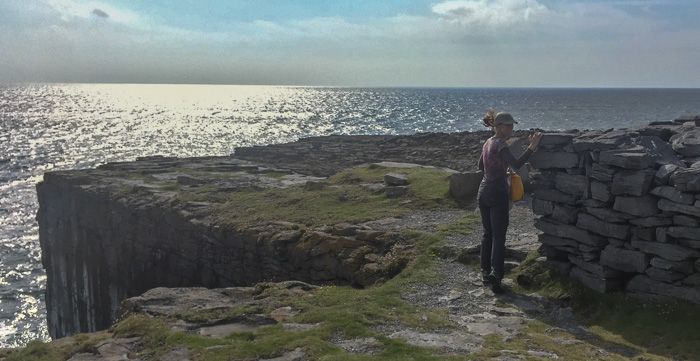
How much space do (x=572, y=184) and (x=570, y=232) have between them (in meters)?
0.88

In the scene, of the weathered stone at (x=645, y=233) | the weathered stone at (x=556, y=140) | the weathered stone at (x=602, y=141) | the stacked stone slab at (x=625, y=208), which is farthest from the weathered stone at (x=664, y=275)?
the weathered stone at (x=556, y=140)

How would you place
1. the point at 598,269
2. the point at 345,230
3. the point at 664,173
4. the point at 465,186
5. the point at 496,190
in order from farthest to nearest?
the point at 465,186
the point at 345,230
the point at 496,190
the point at 598,269
the point at 664,173

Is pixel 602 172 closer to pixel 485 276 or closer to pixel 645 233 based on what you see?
pixel 645 233

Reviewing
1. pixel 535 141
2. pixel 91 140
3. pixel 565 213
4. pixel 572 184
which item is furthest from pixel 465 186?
pixel 91 140

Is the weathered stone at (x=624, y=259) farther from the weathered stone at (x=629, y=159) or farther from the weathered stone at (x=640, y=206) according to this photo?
the weathered stone at (x=629, y=159)

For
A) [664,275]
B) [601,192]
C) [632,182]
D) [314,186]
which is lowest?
[314,186]

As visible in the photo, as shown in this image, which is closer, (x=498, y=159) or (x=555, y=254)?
(x=498, y=159)

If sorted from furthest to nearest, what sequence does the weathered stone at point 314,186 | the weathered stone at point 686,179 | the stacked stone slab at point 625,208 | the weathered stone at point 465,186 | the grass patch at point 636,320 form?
the weathered stone at point 314,186 → the weathered stone at point 465,186 → the stacked stone slab at point 625,208 → the weathered stone at point 686,179 → the grass patch at point 636,320

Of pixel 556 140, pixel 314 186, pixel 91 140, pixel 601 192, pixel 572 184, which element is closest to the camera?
pixel 601 192

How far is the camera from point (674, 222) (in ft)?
32.2

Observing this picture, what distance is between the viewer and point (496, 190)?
11.1m

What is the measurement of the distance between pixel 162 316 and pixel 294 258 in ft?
19.0

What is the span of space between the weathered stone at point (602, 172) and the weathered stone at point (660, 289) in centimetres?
170

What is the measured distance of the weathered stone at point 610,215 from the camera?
34.3 feet
